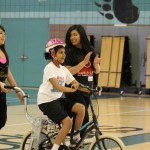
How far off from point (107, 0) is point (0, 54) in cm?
1328

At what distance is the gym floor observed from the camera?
8438 millimetres

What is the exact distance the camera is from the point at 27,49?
21.6 m

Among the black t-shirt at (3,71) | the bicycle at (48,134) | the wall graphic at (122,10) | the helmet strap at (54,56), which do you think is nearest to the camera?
the bicycle at (48,134)

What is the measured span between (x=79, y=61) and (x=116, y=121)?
4.89m

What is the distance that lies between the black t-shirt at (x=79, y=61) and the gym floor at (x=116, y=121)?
44cm

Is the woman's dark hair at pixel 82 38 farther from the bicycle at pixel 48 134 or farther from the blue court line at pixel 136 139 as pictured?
the blue court line at pixel 136 139

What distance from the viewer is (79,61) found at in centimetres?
666

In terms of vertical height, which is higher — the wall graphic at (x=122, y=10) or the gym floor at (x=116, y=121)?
the wall graphic at (x=122, y=10)

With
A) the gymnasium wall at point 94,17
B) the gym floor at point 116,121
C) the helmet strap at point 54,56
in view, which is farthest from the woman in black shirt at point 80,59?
the gymnasium wall at point 94,17

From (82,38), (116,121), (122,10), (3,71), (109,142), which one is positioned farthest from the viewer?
(122,10)

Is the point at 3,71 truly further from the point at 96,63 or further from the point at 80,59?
the point at 96,63

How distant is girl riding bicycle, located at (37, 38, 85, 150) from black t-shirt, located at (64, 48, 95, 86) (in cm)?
53

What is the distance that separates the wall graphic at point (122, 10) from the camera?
18.7 meters

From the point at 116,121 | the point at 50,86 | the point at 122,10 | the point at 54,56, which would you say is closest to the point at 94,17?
the point at 122,10
